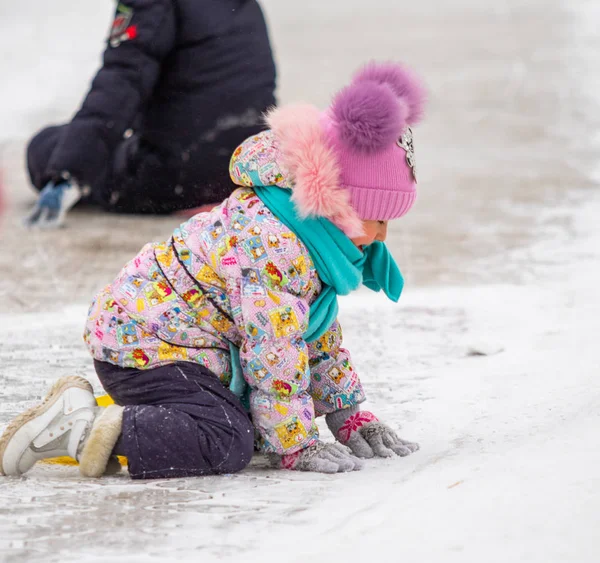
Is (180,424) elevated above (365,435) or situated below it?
above

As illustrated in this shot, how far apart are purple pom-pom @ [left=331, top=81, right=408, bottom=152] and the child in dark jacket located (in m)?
2.31

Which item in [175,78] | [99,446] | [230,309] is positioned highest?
[175,78]

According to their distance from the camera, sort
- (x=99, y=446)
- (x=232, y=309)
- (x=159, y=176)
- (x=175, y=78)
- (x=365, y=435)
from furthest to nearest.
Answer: (x=159, y=176) < (x=175, y=78) < (x=365, y=435) < (x=232, y=309) < (x=99, y=446)

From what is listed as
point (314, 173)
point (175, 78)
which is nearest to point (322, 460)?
point (314, 173)

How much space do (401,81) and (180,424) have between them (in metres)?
0.85

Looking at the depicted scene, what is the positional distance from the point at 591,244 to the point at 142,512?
286 cm

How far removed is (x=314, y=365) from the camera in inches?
90.4

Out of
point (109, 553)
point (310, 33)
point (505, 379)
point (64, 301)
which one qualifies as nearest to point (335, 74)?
point (310, 33)

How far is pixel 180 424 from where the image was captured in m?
1.99

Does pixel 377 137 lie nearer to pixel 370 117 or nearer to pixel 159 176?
pixel 370 117

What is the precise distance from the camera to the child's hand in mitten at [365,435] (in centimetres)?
217

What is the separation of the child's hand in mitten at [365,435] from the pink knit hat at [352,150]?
0.43 metres

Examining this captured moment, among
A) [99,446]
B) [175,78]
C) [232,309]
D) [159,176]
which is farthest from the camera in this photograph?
[159,176]

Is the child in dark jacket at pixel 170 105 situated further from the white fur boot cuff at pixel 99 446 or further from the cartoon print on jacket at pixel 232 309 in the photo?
the white fur boot cuff at pixel 99 446
